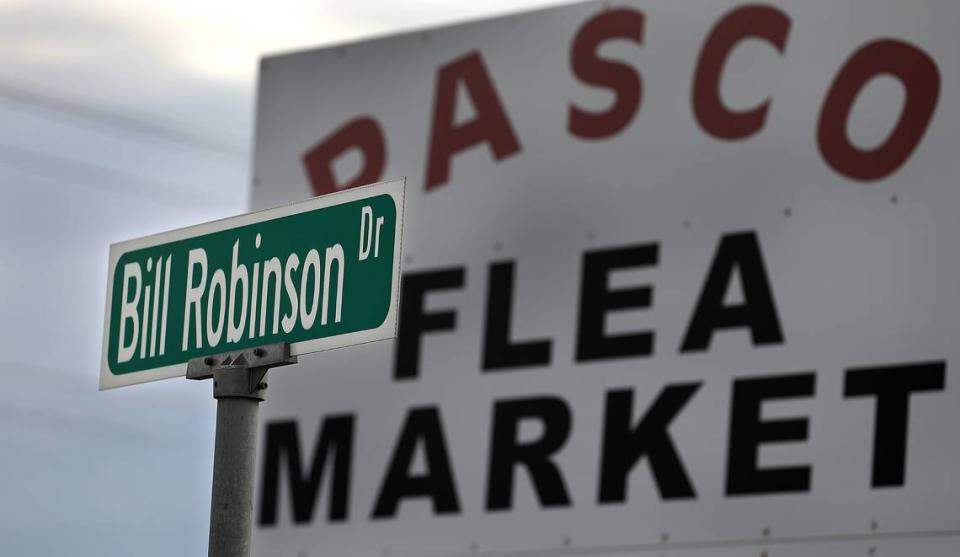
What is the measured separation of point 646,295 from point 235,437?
3879 millimetres

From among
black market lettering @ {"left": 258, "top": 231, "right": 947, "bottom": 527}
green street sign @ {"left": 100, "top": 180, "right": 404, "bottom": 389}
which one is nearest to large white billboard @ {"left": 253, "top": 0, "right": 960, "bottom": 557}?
black market lettering @ {"left": 258, "top": 231, "right": 947, "bottom": 527}

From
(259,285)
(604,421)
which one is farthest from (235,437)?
(604,421)

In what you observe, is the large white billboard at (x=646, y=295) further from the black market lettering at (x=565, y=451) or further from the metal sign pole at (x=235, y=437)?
the metal sign pole at (x=235, y=437)

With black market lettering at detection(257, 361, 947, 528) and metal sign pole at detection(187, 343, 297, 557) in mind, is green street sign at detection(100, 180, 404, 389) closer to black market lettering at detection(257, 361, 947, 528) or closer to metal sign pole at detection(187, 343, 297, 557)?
metal sign pole at detection(187, 343, 297, 557)

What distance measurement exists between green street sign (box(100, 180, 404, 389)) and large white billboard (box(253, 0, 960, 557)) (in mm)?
3377

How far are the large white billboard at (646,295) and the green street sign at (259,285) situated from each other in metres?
3.38

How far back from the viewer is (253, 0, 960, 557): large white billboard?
6.83m

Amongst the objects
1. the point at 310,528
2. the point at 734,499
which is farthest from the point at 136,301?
the point at 310,528

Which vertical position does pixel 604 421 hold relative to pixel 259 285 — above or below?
above

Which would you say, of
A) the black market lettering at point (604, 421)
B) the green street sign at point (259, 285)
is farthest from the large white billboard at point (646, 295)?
the green street sign at point (259, 285)

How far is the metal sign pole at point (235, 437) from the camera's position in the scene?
362 centimetres

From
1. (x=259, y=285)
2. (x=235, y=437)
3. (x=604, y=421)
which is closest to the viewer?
(x=235, y=437)

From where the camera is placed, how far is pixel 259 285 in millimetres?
3889

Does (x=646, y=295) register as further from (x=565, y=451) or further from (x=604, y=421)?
(x=565, y=451)
